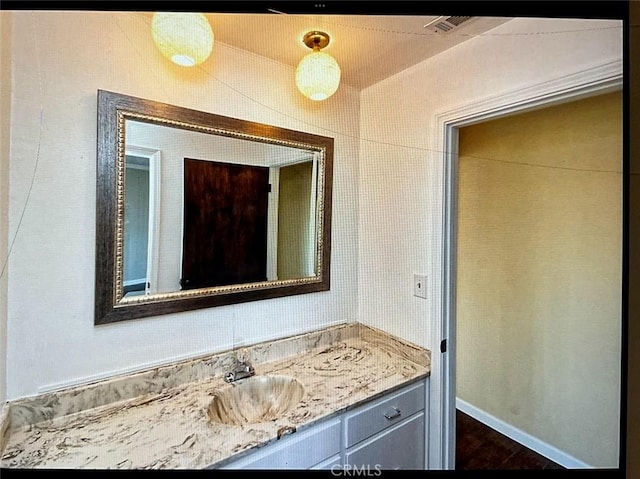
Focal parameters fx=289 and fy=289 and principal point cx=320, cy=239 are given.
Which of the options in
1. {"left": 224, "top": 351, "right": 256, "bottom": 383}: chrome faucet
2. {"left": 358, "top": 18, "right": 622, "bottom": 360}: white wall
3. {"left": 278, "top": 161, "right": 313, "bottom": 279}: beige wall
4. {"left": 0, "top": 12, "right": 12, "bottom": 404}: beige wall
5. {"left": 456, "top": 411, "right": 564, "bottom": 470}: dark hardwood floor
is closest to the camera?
{"left": 0, "top": 12, "right": 12, "bottom": 404}: beige wall

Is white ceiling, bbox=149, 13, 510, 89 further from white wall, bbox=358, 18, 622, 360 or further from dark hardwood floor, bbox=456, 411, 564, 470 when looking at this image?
dark hardwood floor, bbox=456, 411, 564, 470

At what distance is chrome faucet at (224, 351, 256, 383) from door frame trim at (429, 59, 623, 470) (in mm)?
547

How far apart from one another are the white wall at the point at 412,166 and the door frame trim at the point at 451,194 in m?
0.02

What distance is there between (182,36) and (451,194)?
82 centimetres

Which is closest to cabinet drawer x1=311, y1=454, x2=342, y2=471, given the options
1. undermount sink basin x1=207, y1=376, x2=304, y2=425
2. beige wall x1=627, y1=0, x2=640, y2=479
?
undermount sink basin x1=207, y1=376, x2=304, y2=425

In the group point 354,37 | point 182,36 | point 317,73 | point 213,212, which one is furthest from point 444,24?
point 213,212

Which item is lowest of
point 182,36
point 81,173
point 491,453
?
point 491,453

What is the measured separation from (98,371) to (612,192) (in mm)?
1338

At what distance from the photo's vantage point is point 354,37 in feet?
2.50

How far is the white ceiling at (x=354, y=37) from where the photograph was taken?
69 cm

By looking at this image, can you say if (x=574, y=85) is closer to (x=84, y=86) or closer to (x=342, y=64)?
(x=342, y=64)

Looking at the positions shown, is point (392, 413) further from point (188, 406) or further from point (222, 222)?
point (222, 222)

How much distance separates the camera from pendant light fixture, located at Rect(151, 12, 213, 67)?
0.67 metres

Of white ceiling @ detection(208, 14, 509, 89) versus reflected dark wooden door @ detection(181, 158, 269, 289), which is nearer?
white ceiling @ detection(208, 14, 509, 89)
